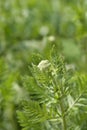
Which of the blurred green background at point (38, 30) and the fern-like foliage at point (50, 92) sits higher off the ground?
the blurred green background at point (38, 30)

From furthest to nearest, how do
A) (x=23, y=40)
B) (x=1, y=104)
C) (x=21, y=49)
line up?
(x=23, y=40), (x=21, y=49), (x=1, y=104)

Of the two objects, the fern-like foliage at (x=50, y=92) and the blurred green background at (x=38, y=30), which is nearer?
the fern-like foliage at (x=50, y=92)

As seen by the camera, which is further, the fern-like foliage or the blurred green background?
the blurred green background

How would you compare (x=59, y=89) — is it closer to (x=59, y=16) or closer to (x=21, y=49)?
(x=21, y=49)

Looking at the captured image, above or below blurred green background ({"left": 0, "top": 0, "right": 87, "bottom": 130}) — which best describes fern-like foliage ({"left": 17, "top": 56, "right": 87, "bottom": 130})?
below

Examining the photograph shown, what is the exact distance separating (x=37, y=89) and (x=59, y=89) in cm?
5

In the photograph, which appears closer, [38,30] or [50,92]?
[50,92]

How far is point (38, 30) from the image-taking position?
2578 millimetres

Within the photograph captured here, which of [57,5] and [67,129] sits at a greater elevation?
[57,5]

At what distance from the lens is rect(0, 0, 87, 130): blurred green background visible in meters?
1.99

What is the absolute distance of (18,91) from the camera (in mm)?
1668

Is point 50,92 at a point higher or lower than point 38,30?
lower

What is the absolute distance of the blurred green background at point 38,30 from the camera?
78.2 inches

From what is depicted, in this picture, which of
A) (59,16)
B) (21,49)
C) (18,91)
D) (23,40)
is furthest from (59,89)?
(59,16)
